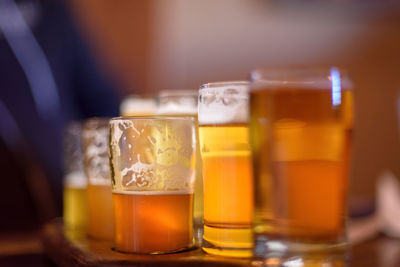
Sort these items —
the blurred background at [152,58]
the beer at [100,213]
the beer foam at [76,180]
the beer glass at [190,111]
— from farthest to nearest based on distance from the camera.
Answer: the blurred background at [152,58]
the beer foam at [76,180]
the beer at [100,213]
the beer glass at [190,111]

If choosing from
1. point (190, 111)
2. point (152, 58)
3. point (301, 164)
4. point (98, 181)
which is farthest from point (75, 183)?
point (152, 58)

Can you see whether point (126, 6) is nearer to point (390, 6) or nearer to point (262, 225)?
point (390, 6)

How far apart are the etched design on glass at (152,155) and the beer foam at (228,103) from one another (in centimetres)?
4

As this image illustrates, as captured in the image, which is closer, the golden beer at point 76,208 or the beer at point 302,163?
the beer at point 302,163

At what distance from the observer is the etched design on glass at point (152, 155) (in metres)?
0.68

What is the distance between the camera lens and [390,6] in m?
3.40

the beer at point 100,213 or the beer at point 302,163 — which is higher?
the beer at point 302,163

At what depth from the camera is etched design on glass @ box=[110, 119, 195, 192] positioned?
68cm

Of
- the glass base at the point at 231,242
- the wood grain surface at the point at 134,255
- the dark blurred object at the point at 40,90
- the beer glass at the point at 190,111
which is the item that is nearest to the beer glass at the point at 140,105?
the beer glass at the point at 190,111

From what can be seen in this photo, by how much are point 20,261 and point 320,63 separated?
8.78 ft

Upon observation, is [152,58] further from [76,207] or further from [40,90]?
[76,207]

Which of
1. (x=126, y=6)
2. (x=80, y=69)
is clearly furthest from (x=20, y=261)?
(x=126, y=6)

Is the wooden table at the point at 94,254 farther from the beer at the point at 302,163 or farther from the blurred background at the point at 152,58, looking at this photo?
the blurred background at the point at 152,58

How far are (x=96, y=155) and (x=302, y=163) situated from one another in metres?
0.38
